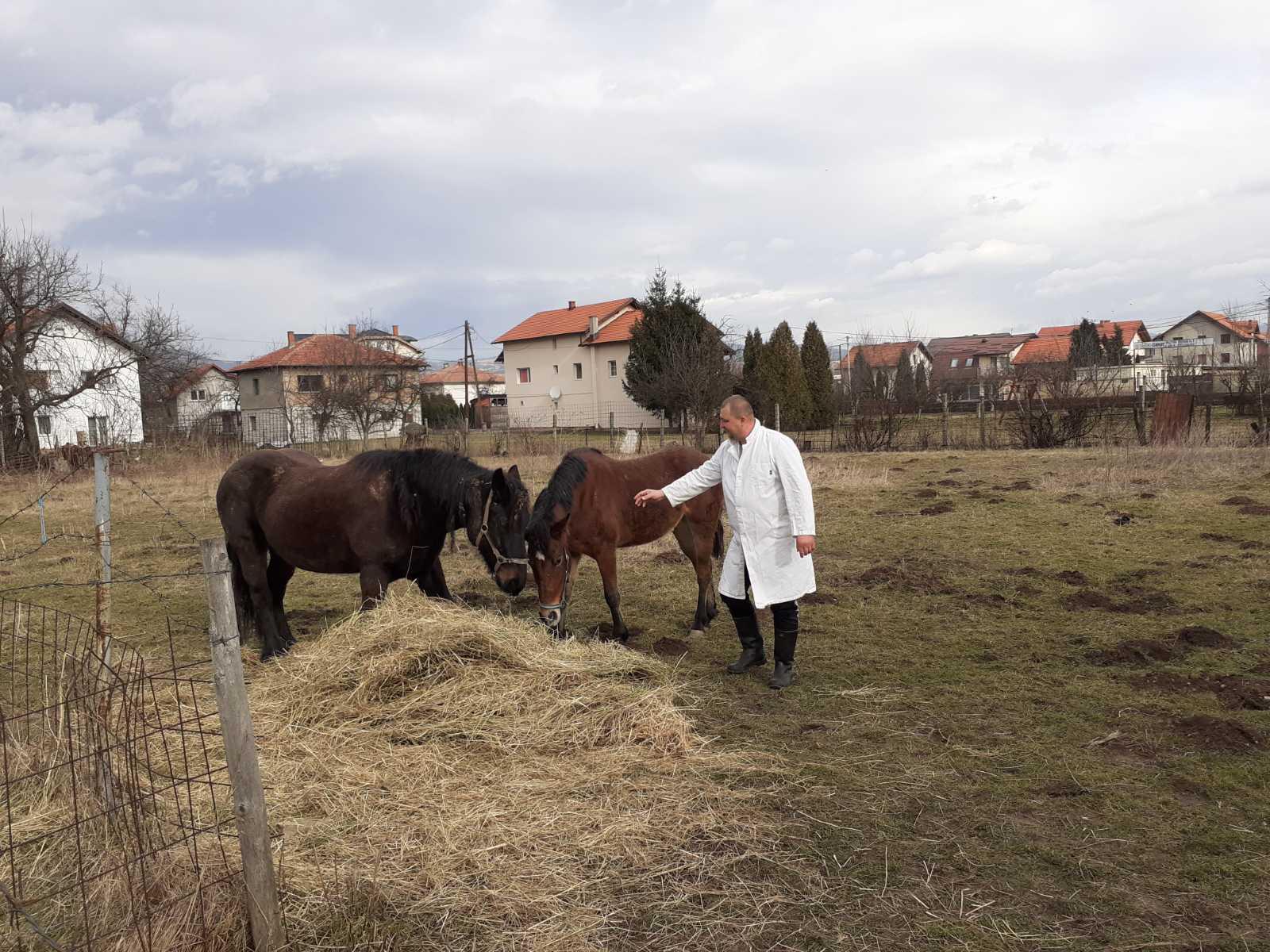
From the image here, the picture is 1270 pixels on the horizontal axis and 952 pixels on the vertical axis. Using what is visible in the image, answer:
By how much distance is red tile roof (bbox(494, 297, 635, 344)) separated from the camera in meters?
46.4

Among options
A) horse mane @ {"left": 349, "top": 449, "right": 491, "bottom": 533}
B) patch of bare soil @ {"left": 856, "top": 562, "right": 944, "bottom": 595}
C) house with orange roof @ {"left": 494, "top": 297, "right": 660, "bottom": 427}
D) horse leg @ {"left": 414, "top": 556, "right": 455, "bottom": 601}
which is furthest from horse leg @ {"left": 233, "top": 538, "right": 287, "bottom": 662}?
house with orange roof @ {"left": 494, "top": 297, "right": 660, "bottom": 427}

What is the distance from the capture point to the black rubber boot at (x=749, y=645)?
5695 mm

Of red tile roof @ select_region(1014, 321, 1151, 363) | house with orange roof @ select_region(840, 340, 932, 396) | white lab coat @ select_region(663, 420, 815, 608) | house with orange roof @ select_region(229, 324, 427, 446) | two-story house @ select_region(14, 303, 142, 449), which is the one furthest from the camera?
red tile roof @ select_region(1014, 321, 1151, 363)

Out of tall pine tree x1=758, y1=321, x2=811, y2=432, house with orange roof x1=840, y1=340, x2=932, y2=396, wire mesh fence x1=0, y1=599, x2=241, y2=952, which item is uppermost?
house with orange roof x1=840, y1=340, x2=932, y2=396

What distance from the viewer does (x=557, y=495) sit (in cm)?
623

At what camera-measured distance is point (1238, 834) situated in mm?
3359

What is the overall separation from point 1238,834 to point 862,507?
30.7 feet

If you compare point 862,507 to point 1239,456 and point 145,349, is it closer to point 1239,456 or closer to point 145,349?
point 1239,456

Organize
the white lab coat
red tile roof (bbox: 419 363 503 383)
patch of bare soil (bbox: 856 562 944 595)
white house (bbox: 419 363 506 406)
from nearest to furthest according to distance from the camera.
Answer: the white lab coat, patch of bare soil (bbox: 856 562 944 595), white house (bbox: 419 363 506 406), red tile roof (bbox: 419 363 503 383)

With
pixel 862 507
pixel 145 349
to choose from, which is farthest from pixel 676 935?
pixel 145 349

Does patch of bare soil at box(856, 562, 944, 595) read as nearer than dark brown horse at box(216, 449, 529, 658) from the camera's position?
No

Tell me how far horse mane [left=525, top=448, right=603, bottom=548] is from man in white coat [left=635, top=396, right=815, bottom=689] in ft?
4.30

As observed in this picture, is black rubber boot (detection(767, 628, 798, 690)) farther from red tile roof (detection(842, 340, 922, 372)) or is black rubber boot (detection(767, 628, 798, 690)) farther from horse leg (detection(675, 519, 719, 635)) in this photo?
red tile roof (detection(842, 340, 922, 372))

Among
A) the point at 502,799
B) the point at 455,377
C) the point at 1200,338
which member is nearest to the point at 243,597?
the point at 502,799
